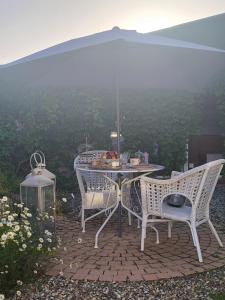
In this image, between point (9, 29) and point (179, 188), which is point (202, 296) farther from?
point (9, 29)

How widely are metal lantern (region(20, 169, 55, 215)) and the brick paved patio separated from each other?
49 cm

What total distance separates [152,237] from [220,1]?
633 cm

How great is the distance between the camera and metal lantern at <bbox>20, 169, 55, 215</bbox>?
3717 mm

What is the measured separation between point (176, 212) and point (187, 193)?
27 cm

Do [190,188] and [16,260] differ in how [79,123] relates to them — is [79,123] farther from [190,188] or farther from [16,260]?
[16,260]

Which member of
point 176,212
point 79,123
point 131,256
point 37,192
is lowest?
point 131,256

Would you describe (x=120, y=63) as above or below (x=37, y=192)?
above

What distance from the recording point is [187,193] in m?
3.44

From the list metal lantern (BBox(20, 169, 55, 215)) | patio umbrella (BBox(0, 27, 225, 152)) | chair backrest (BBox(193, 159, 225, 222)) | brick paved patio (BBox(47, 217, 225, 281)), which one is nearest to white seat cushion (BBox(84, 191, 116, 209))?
brick paved patio (BBox(47, 217, 225, 281))

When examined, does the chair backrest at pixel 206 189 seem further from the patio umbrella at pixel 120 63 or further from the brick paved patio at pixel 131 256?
the patio umbrella at pixel 120 63

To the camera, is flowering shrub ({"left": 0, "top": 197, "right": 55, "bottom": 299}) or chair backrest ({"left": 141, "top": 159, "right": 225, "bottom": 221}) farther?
chair backrest ({"left": 141, "top": 159, "right": 225, "bottom": 221})

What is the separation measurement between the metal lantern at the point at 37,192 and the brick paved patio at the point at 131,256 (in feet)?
1.61

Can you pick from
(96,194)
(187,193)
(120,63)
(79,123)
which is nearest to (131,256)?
(187,193)

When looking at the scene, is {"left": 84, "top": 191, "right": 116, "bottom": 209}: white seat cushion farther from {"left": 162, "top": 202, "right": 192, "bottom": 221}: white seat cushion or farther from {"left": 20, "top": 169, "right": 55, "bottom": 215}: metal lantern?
{"left": 162, "top": 202, "right": 192, "bottom": 221}: white seat cushion
